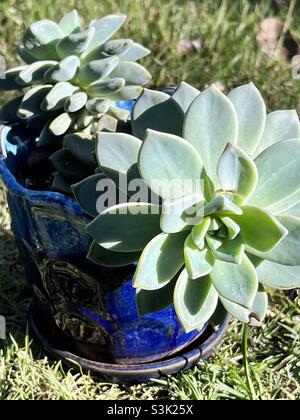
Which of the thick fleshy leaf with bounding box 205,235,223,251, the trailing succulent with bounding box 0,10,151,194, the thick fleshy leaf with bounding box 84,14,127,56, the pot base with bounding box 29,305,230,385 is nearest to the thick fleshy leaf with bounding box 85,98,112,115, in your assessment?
the trailing succulent with bounding box 0,10,151,194

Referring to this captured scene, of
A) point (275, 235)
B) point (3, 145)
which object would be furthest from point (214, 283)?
point (3, 145)

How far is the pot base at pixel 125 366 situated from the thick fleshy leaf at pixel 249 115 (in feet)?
1.31

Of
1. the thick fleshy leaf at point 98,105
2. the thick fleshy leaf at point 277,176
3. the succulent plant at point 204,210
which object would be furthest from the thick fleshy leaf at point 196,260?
the thick fleshy leaf at point 98,105

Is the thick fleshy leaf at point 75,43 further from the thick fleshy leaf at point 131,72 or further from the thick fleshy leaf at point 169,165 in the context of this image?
A: the thick fleshy leaf at point 169,165

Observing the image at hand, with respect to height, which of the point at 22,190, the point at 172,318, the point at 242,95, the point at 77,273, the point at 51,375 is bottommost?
the point at 51,375

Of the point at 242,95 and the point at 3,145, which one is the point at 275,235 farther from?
the point at 3,145

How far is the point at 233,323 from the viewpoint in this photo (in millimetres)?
1491

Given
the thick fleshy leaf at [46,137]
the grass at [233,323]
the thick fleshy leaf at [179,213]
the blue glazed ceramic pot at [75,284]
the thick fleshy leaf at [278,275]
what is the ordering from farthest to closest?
1. the grass at [233,323]
2. the thick fleshy leaf at [46,137]
3. the blue glazed ceramic pot at [75,284]
4. the thick fleshy leaf at [278,275]
5. the thick fleshy leaf at [179,213]

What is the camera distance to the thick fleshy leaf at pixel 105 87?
1.18 meters

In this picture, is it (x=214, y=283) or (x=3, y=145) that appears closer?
(x=214, y=283)

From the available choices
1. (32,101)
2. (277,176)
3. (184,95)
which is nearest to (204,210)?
(277,176)

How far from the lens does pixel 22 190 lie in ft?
3.68

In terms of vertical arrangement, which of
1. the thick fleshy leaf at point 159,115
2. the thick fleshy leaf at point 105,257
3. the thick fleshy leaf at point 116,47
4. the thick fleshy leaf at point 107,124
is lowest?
the thick fleshy leaf at point 105,257

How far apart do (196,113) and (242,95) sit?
0.11 m
